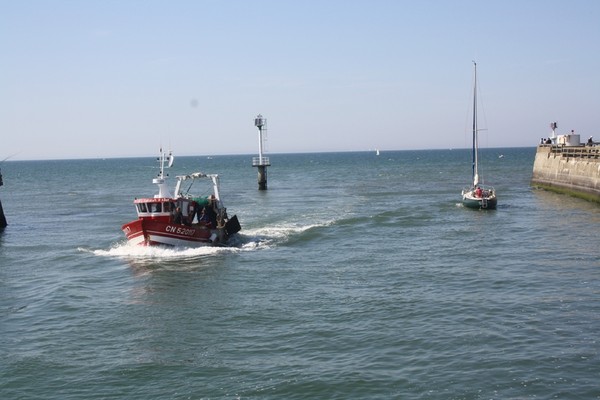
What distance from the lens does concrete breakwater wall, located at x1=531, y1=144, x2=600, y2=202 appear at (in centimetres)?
5425

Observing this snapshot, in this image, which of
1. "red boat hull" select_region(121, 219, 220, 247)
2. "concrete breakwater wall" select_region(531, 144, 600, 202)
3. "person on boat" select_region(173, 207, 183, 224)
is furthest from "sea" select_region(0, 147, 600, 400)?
"concrete breakwater wall" select_region(531, 144, 600, 202)

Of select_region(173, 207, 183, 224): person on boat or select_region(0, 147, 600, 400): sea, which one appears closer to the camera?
A: select_region(0, 147, 600, 400): sea

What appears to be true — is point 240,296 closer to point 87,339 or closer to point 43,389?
point 87,339

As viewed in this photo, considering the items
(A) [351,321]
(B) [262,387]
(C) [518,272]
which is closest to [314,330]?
(A) [351,321]

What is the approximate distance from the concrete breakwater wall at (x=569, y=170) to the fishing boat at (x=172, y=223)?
30586 millimetres

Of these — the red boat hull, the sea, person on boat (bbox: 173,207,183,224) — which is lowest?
the sea

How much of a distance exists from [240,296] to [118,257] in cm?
1186

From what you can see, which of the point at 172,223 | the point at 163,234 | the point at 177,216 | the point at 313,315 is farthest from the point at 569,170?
the point at 313,315

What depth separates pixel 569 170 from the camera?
61.9 m

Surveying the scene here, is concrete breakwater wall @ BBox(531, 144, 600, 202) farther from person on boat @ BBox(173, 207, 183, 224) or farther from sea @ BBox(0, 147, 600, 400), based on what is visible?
person on boat @ BBox(173, 207, 183, 224)

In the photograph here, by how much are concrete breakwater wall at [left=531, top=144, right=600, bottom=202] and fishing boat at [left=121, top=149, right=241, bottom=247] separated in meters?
30.6

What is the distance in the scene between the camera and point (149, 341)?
66.7 feet

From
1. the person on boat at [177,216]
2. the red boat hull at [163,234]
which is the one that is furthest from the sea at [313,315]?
the person on boat at [177,216]

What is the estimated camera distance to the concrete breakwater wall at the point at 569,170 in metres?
54.2
